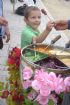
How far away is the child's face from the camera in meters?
3.80

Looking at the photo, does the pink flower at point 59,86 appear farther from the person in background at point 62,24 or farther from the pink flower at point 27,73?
the person in background at point 62,24

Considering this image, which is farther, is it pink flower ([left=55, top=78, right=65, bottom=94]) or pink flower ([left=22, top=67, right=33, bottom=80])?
pink flower ([left=22, top=67, right=33, bottom=80])

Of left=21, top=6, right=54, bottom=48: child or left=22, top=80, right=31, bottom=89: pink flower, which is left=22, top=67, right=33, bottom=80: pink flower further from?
left=21, top=6, right=54, bottom=48: child

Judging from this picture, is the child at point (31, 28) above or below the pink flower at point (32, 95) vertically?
above

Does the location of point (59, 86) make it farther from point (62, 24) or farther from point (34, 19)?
point (34, 19)

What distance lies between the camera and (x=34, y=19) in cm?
383

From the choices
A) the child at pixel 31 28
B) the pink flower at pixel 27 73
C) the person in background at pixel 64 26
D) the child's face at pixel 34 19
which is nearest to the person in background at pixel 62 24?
the person in background at pixel 64 26

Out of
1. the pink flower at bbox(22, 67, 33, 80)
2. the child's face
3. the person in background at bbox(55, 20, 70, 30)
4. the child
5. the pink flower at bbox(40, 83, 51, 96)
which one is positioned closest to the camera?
the pink flower at bbox(40, 83, 51, 96)

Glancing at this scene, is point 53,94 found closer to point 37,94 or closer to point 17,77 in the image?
point 37,94

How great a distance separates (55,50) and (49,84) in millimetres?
665

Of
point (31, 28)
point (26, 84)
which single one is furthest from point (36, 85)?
point (31, 28)

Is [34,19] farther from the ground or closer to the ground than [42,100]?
farther from the ground

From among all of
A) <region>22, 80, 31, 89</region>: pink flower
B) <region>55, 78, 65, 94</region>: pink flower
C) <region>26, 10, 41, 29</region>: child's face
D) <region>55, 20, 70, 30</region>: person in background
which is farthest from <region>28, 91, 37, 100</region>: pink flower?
<region>26, 10, 41, 29</region>: child's face

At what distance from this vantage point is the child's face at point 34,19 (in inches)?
150
